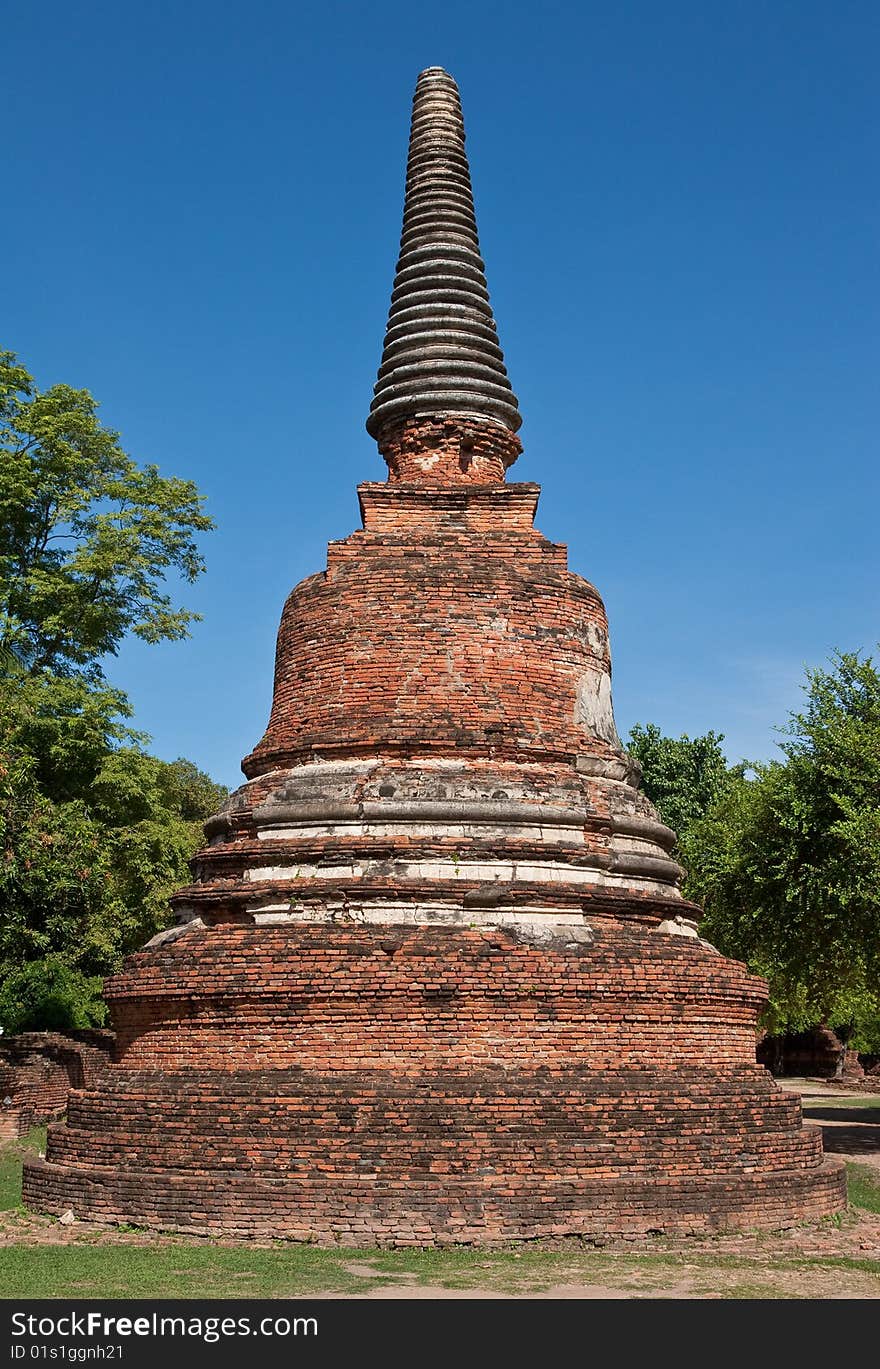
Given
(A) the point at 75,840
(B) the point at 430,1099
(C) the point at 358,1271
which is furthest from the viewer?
(A) the point at 75,840

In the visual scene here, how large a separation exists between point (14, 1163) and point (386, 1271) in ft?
30.0

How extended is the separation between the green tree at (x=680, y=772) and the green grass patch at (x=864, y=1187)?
21365 mm

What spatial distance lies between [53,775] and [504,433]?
427 inches

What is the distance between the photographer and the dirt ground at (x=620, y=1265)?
775 centimetres

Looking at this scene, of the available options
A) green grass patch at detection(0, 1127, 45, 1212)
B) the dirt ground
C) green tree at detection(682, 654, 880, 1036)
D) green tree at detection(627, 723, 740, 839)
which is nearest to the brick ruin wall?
the dirt ground

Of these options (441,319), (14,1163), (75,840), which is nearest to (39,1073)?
(14,1163)

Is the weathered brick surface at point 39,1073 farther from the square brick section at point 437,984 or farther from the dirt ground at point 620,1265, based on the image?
the dirt ground at point 620,1265

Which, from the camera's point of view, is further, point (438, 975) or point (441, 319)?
point (441, 319)

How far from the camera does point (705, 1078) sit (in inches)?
420

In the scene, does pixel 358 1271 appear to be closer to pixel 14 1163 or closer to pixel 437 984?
pixel 437 984

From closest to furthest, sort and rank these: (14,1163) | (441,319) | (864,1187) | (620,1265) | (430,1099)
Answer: (620,1265), (430,1099), (864,1187), (14,1163), (441,319)

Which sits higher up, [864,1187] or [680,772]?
[680,772]

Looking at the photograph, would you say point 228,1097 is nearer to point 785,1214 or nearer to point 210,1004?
point 210,1004

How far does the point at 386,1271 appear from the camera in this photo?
8227 mm
